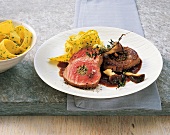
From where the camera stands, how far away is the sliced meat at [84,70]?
1.00 m

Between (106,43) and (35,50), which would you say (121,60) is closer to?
(106,43)

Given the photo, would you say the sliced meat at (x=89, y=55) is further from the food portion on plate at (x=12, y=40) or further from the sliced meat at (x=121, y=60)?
the food portion on plate at (x=12, y=40)

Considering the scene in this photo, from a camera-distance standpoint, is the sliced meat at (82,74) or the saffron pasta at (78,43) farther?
the saffron pasta at (78,43)

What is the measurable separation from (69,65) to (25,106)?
168 millimetres

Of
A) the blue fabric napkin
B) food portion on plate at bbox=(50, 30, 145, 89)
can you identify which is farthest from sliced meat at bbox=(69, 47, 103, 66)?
the blue fabric napkin

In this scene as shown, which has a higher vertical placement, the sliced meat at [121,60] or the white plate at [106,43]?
the sliced meat at [121,60]

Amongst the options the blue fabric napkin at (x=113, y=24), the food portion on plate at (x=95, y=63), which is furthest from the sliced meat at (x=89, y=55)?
the blue fabric napkin at (x=113, y=24)

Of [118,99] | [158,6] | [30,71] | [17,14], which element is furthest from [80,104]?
[158,6]

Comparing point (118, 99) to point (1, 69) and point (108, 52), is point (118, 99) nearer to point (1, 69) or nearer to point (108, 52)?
point (108, 52)

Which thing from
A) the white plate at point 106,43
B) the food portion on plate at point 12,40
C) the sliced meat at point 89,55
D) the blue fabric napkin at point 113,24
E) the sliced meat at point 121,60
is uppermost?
the food portion on plate at point 12,40

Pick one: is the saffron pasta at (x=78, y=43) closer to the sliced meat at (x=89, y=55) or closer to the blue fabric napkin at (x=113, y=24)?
the sliced meat at (x=89, y=55)

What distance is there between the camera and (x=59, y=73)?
3.51 feet

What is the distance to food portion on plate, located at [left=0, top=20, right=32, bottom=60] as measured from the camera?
103 centimetres

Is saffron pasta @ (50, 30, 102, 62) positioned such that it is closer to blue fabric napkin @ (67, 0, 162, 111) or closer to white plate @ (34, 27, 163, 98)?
white plate @ (34, 27, 163, 98)
